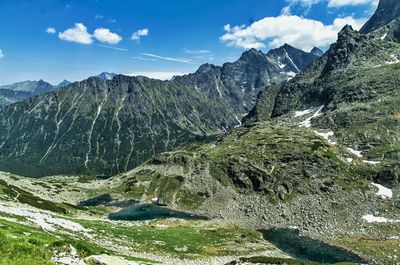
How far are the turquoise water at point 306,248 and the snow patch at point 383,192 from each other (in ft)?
130

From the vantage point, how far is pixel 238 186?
6284 inches

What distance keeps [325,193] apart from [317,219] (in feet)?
62.8

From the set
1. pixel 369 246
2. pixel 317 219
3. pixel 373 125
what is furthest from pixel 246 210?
pixel 373 125

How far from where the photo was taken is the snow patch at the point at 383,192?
142 m

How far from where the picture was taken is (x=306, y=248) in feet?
345

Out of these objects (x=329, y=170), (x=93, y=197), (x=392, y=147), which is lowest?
(x=93, y=197)

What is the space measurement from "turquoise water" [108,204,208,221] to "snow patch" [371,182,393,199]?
61.9 meters

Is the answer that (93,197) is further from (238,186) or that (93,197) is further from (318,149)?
(318,149)

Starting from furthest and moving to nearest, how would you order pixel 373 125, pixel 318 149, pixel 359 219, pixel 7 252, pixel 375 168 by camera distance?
pixel 373 125 < pixel 318 149 < pixel 375 168 < pixel 359 219 < pixel 7 252

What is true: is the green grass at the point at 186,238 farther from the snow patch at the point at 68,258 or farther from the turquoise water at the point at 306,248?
the snow patch at the point at 68,258

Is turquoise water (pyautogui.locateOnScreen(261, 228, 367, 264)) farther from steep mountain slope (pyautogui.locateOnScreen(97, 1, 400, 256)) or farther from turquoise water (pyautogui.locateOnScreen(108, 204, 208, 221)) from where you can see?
turquoise water (pyautogui.locateOnScreen(108, 204, 208, 221))

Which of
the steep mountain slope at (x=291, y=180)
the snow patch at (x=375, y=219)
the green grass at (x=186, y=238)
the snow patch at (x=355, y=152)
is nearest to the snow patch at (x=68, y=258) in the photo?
the green grass at (x=186, y=238)

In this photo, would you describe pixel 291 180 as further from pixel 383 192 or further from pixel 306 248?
pixel 306 248

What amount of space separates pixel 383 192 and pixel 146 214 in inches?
3300
